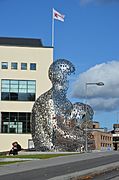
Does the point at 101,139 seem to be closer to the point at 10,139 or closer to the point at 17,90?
the point at 17,90

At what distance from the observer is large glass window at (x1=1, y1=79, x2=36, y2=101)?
74.3 metres

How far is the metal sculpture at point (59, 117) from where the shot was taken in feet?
169

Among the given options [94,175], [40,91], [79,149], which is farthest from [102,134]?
[94,175]

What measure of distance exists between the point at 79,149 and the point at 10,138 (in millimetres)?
22430

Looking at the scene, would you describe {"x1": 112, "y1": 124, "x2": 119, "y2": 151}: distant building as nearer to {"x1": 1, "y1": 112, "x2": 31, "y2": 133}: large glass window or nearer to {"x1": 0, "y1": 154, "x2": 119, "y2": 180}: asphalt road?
{"x1": 1, "y1": 112, "x2": 31, "y2": 133}: large glass window

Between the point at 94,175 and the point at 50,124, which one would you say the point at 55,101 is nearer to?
the point at 50,124

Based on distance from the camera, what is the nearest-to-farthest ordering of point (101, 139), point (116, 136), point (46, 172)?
point (46, 172)
point (101, 139)
point (116, 136)

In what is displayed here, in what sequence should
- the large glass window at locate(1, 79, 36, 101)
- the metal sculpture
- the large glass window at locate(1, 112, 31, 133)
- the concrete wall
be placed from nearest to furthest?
the metal sculpture, the concrete wall, the large glass window at locate(1, 112, 31, 133), the large glass window at locate(1, 79, 36, 101)

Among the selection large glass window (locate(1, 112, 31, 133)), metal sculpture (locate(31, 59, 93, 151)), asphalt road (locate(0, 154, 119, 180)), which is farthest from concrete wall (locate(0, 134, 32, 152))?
asphalt road (locate(0, 154, 119, 180))

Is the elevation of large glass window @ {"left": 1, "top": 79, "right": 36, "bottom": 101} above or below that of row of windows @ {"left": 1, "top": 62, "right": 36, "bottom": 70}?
below

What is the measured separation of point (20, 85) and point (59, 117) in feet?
79.4

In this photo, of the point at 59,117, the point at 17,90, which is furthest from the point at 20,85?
the point at 59,117

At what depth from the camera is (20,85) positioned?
246ft

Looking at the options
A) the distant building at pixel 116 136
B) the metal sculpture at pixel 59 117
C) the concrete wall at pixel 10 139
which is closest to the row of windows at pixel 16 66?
the concrete wall at pixel 10 139
